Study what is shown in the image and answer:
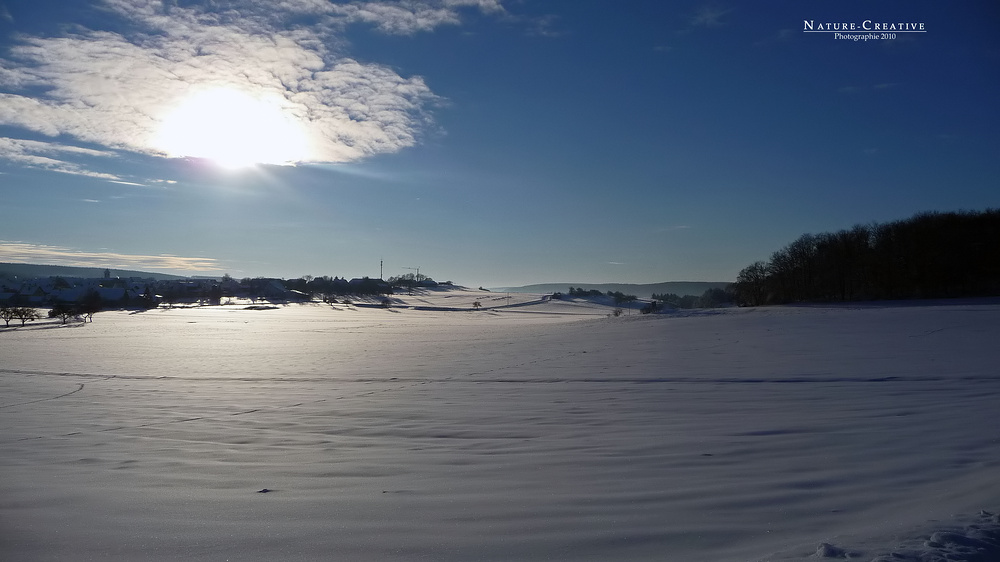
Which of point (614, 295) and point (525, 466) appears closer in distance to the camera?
point (525, 466)

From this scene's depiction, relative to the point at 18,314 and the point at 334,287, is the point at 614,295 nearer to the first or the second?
the point at 334,287

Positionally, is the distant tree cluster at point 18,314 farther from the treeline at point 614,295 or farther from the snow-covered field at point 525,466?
the treeline at point 614,295

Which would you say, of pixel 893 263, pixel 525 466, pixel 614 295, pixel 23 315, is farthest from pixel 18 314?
pixel 614 295

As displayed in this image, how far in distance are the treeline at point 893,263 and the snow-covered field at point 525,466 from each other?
31225 millimetres

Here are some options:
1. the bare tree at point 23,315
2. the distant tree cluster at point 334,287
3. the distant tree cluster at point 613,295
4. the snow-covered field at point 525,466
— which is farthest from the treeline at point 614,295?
the snow-covered field at point 525,466

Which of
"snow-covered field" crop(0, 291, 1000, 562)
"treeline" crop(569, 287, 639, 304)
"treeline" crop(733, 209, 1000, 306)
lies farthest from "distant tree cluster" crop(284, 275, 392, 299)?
"snow-covered field" crop(0, 291, 1000, 562)

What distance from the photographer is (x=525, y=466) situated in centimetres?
500

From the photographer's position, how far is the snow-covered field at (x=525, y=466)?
3.25 m

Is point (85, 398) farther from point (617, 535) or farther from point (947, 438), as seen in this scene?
point (947, 438)

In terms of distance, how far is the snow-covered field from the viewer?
325 cm

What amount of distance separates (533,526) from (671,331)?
22.1 metres

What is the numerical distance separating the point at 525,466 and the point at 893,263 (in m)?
43.6

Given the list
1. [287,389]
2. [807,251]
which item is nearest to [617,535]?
[287,389]

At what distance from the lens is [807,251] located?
43719mm
